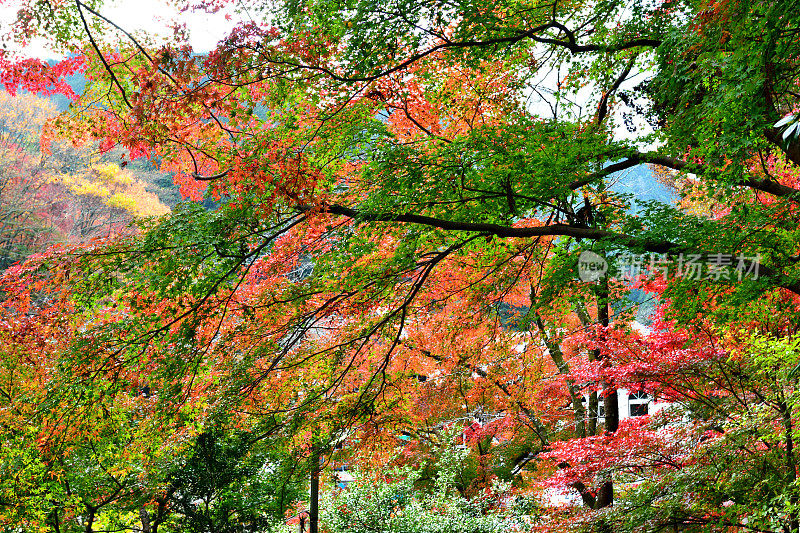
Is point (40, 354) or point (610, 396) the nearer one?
point (40, 354)

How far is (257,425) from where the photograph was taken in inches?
275

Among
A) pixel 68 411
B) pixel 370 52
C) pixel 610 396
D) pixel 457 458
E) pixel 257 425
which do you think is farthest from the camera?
pixel 457 458

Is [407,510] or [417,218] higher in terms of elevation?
[417,218]

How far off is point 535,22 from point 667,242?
2.44m

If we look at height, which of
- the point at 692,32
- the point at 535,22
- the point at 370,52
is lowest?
the point at 692,32

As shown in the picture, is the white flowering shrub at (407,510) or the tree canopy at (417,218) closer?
the tree canopy at (417,218)

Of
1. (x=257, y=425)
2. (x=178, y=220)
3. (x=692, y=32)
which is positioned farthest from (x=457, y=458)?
(x=692, y=32)

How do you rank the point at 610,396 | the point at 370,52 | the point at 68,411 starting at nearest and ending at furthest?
the point at 370,52 → the point at 68,411 → the point at 610,396

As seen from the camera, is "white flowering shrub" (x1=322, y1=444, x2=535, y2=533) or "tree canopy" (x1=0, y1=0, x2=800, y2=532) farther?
"white flowering shrub" (x1=322, y1=444, x2=535, y2=533)

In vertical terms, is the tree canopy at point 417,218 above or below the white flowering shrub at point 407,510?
above

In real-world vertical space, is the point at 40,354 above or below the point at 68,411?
above

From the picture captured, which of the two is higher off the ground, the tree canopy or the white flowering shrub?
the tree canopy

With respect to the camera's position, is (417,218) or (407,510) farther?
(407,510)

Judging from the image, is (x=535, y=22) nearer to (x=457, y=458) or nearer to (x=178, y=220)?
(x=178, y=220)
